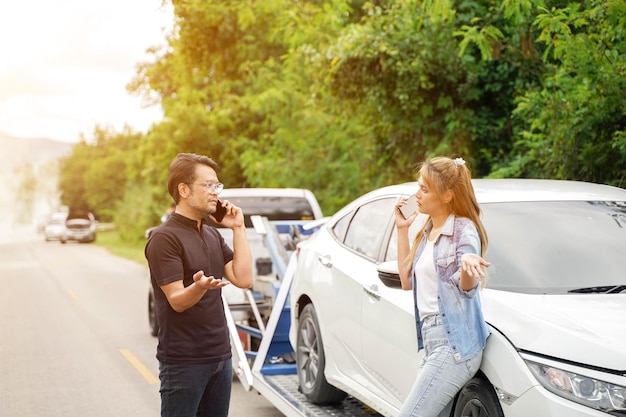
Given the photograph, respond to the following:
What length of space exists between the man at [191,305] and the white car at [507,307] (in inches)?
42.1

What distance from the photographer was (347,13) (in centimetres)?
1736

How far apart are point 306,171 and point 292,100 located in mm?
1734

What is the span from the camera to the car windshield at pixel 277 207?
11984mm

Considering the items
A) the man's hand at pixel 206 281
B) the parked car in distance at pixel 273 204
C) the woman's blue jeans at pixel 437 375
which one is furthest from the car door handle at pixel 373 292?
the parked car in distance at pixel 273 204

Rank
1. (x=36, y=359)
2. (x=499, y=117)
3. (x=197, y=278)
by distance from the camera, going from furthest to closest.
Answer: (x=499, y=117) → (x=36, y=359) → (x=197, y=278)

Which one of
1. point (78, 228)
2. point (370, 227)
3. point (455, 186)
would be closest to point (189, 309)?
point (455, 186)

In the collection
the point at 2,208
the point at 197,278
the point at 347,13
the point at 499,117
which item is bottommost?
the point at 2,208

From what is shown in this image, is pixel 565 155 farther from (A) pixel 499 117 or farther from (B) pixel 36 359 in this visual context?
(B) pixel 36 359

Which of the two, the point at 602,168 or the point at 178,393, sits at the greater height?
the point at 602,168

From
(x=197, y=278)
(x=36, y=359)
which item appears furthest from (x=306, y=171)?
(x=197, y=278)

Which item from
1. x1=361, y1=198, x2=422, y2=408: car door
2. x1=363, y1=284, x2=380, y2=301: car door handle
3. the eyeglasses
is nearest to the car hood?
x1=361, y1=198, x2=422, y2=408: car door

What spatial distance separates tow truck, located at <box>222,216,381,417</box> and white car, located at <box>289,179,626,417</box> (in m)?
0.14

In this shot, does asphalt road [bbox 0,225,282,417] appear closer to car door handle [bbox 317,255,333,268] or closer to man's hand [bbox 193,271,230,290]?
car door handle [bbox 317,255,333,268]

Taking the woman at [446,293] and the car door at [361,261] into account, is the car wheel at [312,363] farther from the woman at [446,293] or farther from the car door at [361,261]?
the woman at [446,293]
